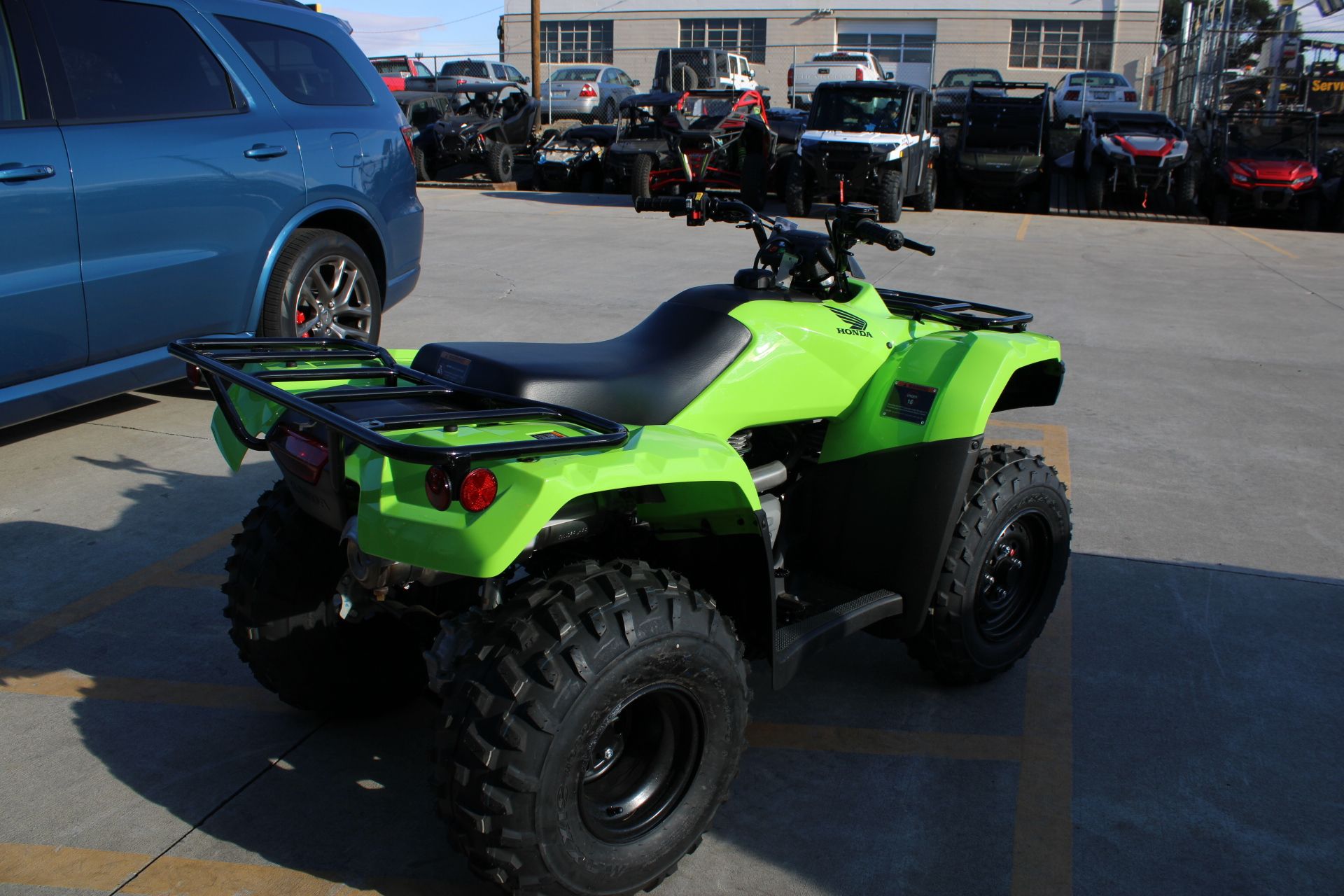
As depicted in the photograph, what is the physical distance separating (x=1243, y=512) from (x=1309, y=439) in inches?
57.8

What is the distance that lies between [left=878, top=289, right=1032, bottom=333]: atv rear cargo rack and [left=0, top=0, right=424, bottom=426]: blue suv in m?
2.86

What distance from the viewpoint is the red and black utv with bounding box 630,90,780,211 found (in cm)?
1761

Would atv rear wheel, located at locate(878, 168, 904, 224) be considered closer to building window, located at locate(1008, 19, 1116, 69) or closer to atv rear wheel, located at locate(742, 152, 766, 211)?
atv rear wheel, located at locate(742, 152, 766, 211)

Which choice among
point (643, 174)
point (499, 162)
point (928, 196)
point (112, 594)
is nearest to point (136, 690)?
point (112, 594)

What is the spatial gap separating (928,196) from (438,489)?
56.0 feet

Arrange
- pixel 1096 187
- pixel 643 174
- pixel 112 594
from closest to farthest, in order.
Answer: pixel 112 594, pixel 643 174, pixel 1096 187

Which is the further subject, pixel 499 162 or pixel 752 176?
pixel 499 162

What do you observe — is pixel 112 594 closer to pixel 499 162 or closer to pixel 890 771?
pixel 890 771

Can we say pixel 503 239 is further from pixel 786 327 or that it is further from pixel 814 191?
pixel 786 327

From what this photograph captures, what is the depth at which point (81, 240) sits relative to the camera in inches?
187

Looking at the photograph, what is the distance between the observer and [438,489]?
7.23 ft

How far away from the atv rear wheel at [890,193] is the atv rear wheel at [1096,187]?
4.49 meters

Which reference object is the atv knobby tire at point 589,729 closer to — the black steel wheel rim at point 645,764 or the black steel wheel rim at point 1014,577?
the black steel wheel rim at point 645,764

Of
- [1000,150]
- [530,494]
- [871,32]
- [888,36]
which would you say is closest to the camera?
[530,494]
